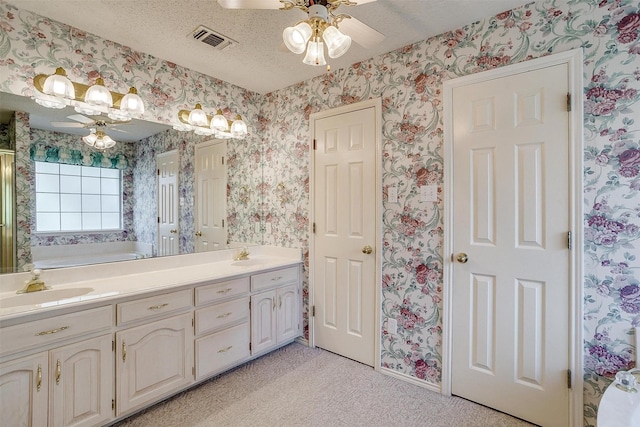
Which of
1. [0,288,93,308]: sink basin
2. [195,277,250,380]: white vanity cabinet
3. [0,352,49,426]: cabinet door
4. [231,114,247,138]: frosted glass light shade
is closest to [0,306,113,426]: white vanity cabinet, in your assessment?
[0,352,49,426]: cabinet door

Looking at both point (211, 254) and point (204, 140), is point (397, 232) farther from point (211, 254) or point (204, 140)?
point (204, 140)

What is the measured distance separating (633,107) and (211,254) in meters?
3.08

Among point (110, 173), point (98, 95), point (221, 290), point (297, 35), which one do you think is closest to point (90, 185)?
point (110, 173)

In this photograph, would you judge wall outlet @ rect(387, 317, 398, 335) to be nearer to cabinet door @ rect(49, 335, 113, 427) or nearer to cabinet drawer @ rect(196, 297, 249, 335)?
cabinet drawer @ rect(196, 297, 249, 335)

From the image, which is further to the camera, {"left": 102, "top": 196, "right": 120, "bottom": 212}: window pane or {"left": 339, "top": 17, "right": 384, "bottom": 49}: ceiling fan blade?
{"left": 102, "top": 196, "right": 120, "bottom": 212}: window pane

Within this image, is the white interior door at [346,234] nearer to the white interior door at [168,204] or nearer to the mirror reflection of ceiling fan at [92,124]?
the white interior door at [168,204]

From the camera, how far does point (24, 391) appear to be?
4.95 feet

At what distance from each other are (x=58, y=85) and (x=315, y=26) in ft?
5.55

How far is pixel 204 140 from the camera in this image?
2.84 m

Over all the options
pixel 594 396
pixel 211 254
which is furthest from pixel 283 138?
pixel 594 396

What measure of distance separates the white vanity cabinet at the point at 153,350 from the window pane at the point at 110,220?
2.47 ft

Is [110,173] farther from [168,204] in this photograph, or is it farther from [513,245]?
[513,245]

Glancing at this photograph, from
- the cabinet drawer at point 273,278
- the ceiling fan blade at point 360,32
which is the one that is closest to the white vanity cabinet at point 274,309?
the cabinet drawer at point 273,278

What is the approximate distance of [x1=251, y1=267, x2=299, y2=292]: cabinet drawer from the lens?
2.60m
